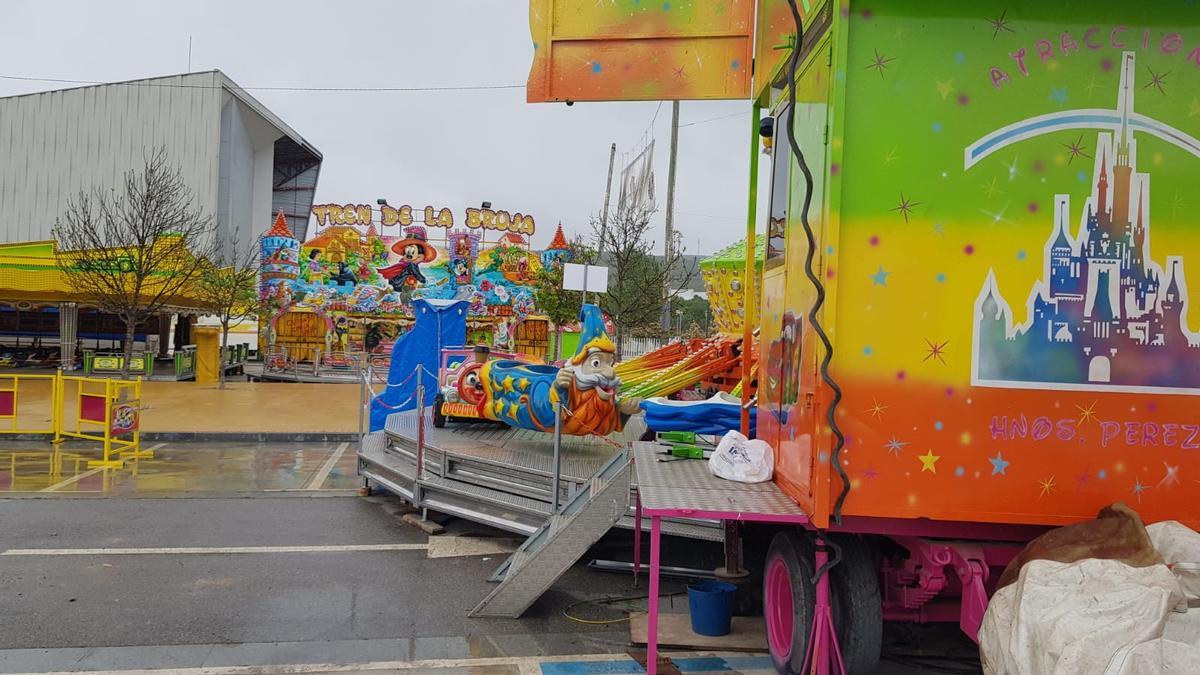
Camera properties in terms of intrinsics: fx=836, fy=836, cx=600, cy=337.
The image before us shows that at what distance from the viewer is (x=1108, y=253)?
3.73m

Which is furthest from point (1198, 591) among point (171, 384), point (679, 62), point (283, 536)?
point (171, 384)

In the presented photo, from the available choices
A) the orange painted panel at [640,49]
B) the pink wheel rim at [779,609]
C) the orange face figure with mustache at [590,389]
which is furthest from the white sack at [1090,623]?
the orange face figure with mustache at [590,389]

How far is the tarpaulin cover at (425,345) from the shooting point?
1284 cm

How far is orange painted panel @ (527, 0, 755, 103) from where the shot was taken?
212 inches

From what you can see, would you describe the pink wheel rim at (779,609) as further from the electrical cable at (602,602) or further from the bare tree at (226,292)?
the bare tree at (226,292)

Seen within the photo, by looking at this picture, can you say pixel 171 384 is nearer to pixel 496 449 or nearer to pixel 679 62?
pixel 496 449

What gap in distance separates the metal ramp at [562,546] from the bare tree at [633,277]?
11.4 m

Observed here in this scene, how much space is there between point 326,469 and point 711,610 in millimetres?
8346

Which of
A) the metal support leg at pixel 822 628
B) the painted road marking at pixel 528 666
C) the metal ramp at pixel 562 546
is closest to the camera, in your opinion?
the metal support leg at pixel 822 628

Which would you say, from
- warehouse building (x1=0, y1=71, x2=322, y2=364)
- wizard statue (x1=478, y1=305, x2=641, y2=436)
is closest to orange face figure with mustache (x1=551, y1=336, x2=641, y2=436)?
wizard statue (x1=478, y1=305, x2=641, y2=436)

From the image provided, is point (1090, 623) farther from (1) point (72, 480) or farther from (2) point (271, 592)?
(1) point (72, 480)

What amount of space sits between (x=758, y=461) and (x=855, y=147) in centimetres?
178

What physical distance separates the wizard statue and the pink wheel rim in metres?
3.28

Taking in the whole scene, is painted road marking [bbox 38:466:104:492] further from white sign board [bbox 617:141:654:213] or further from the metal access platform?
white sign board [bbox 617:141:654:213]
